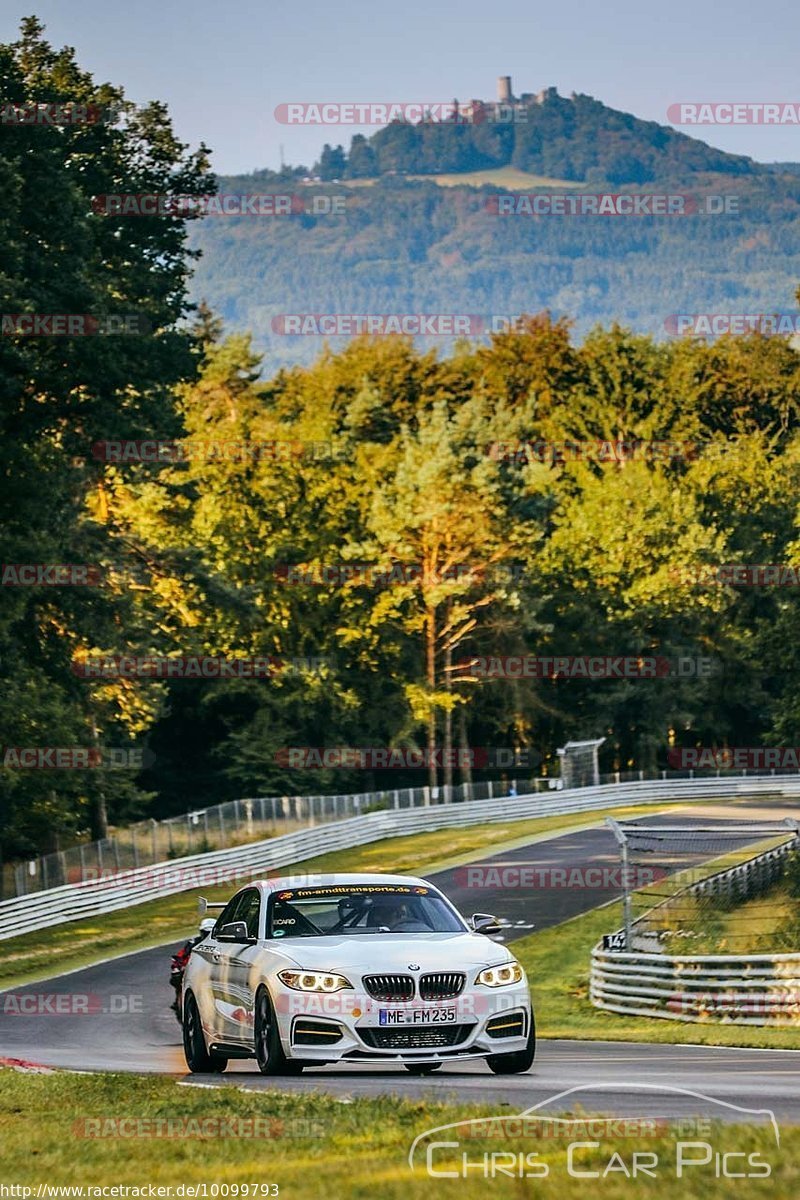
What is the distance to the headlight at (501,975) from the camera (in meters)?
13.7

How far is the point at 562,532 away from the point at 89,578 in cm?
4532

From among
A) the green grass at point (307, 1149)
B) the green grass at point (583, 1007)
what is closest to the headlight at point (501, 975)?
the green grass at point (307, 1149)

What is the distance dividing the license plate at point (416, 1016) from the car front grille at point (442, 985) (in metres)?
0.09

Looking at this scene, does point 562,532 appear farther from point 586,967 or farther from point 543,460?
point 586,967

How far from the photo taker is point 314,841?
56531mm

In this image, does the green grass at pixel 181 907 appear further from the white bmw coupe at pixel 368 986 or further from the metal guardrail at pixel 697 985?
the white bmw coupe at pixel 368 986

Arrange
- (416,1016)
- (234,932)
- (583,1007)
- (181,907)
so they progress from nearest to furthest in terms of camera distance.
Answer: (416,1016)
(234,932)
(583,1007)
(181,907)

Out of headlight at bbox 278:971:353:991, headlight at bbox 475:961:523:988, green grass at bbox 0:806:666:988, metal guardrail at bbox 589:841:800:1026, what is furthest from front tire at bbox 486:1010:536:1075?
green grass at bbox 0:806:666:988

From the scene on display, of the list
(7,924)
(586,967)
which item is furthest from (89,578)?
(586,967)

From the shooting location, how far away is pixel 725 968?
26.2 metres

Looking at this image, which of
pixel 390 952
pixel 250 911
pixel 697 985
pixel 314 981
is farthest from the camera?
pixel 697 985

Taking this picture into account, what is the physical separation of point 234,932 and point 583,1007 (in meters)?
14.5

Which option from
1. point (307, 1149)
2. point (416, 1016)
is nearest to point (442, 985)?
point (416, 1016)

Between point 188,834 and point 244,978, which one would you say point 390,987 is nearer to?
point 244,978
